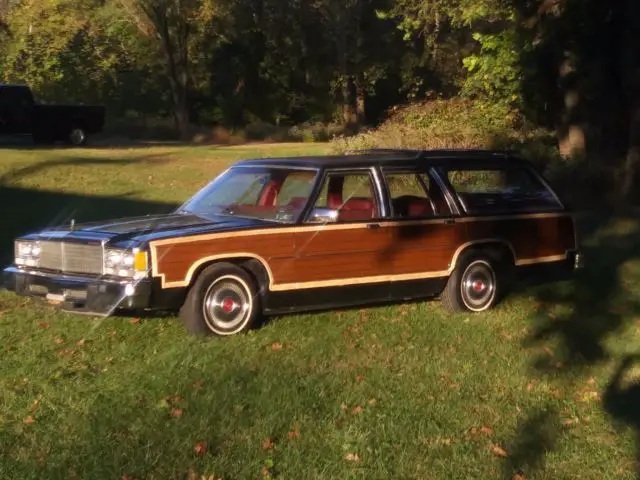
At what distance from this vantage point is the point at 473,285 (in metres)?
9.02

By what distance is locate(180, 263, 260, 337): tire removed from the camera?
298 inches

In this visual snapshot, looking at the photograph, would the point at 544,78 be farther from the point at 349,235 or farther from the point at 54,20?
the point at 54,20

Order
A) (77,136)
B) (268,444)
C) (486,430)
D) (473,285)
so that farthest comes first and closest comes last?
(77,136) < (473,285) < (486,430) < (268,444)

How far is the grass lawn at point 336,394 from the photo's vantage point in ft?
17.3

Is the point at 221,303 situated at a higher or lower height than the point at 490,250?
lower

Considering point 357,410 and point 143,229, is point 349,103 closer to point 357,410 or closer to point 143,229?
point 143,229

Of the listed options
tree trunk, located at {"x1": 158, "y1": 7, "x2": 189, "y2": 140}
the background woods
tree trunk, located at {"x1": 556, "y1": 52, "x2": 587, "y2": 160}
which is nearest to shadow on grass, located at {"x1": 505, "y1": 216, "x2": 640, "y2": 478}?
tree trunk, located at {"x1": 556, "y1": 52, "x2": 587, "y2": 160}

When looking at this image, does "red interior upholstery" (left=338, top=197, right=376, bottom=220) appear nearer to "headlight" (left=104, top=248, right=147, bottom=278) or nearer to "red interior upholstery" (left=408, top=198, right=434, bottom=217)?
"red interior upholstery" (left=408, top=198, right=434, bottom=217)

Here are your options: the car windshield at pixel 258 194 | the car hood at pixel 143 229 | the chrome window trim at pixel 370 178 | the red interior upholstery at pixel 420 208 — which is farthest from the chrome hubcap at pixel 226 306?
the red interior upholstery at pixel 420 208

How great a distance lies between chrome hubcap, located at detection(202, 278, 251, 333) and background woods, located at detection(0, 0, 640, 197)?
494 inches

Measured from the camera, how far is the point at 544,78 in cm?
1950

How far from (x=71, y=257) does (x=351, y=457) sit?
3.29m

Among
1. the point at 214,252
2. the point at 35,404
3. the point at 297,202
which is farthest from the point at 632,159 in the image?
the point at 35,404

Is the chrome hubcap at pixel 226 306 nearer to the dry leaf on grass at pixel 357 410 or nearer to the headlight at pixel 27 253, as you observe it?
the headlight at pixel 27 253
